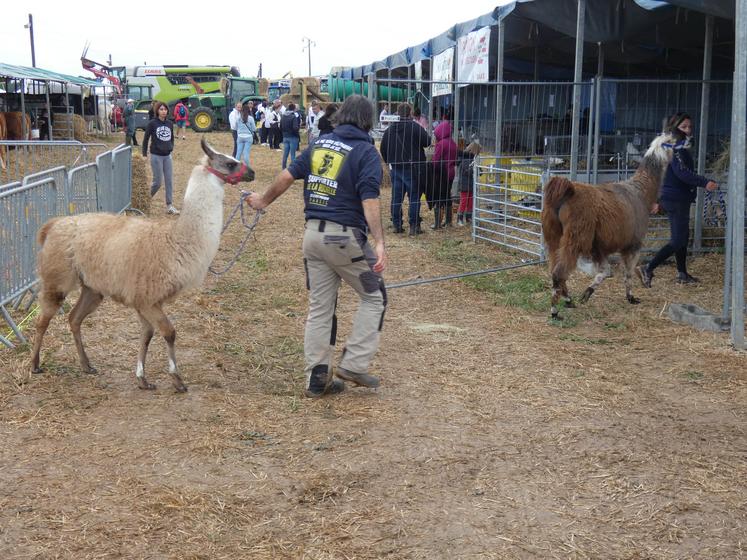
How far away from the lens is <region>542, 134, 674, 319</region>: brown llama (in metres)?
7.62

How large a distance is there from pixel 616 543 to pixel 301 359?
3.36 m

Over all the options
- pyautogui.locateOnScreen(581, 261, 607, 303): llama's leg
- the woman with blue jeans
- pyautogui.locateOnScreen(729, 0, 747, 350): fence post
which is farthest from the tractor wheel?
pyautogui.locateOnScreen(729, 0, 747, 350): fence post

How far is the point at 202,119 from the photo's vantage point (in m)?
43.7

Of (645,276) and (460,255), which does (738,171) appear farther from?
(460,255)

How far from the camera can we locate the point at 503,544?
347 centimetres

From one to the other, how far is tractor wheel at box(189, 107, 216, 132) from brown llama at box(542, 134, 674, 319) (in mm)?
37834

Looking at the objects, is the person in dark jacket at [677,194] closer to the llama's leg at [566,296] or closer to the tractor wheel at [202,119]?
the llama's leg at [566,296]

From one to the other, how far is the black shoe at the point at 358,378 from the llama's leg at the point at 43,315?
210 cm

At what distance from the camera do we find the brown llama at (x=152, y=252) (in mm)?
5254

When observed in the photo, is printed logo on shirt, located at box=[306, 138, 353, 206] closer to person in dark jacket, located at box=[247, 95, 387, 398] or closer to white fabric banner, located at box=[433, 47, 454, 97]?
person in dark jacket, located at box=[247, 95, 387, 398]

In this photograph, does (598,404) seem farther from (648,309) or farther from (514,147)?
(514,147)

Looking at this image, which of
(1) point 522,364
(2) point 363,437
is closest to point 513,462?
(2) point 363,437

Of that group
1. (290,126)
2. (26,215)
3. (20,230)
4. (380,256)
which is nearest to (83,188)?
(26,215)

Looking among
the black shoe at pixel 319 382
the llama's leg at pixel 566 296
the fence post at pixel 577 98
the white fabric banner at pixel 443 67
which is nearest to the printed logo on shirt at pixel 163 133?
the white fabric banner at pixel 443 67
